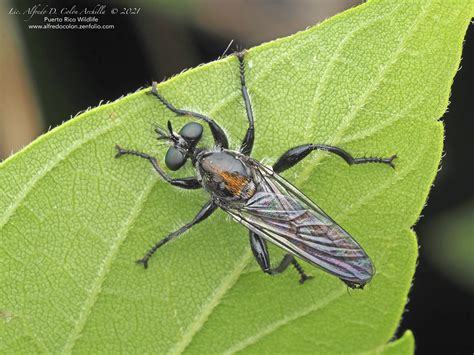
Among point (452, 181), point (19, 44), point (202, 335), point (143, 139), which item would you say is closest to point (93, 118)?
point (143, 139)

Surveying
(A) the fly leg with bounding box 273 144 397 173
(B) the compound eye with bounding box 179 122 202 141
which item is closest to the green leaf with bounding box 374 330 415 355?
(A) the fly leg with bounding box 273 144 397 173

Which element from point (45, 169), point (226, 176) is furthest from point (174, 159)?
point (45, 169)

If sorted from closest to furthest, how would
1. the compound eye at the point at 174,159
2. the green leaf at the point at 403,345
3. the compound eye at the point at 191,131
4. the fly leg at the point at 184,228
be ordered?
the green leaf at the point at 403,345, the fly leg at the point at 184,228, the compound eye at the point at 174,159, the compound eye at the point at 191,131

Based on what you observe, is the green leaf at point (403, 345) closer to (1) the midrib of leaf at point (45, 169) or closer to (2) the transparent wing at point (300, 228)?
(2) the transparent wing at point (300, 228)

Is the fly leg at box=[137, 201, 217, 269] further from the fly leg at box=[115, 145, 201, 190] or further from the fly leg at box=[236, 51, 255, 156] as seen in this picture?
the fly leg at box=[236, 51, 255, 156]

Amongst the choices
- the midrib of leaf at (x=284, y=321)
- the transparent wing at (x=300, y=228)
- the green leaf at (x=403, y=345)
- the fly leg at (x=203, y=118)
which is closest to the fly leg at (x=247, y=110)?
the fly leg at (x=203, y=118)

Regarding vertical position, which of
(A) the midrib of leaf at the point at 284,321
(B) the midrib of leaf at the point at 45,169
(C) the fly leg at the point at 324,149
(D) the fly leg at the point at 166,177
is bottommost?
(A) the midrib of leaf at the point at 284,321

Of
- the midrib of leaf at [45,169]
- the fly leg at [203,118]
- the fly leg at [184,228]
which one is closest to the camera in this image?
the midrib of leaf at [45,169]

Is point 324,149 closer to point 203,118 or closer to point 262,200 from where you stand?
point 203,118
